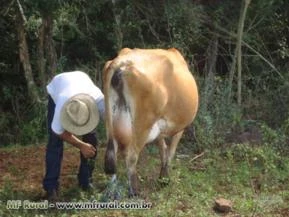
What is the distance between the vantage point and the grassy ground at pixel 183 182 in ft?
19.7

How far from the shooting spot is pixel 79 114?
5930mm

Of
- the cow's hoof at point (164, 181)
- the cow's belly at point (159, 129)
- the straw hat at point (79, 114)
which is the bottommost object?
the cow's hoof at point (164, 181)

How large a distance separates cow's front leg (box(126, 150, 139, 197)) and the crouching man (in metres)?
0.33

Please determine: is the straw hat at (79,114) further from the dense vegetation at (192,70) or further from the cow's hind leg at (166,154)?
the cow's hind leg at (166,154)

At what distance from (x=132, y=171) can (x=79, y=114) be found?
84cm

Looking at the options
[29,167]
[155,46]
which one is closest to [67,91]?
[29,167]

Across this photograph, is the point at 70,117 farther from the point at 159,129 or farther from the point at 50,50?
the point at 50,50

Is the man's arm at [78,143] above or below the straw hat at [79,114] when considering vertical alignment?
below

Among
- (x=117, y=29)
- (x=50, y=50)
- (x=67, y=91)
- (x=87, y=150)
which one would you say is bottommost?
(x=87, y=150)

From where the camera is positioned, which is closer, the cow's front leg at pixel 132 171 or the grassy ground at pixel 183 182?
the grassy ground at pixel 183 182

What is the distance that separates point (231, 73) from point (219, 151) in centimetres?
228

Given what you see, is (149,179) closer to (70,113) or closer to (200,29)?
(70,113)

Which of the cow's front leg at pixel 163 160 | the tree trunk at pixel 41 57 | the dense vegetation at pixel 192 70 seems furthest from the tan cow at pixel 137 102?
the tree trunk at pixel 41 57

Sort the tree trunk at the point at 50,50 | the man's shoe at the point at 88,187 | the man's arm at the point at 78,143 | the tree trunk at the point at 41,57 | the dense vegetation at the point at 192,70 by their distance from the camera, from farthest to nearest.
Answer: the tree trunk at the point at 41,57, the tree trunk at the point at 50,50, the dense vegetation at the point at 192,70, the man's shoe at the point at 88,187, the man's arm at the point at 78,143
